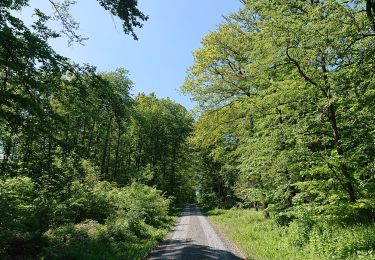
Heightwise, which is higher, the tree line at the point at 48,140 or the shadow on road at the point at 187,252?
the tree line at the point at 48,140

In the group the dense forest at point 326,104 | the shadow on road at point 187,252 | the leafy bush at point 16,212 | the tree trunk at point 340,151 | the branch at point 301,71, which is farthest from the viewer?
the shadow on road at point 187,252

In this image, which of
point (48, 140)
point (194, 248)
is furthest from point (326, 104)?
point (48, 140)

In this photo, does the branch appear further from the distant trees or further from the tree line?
the tree line

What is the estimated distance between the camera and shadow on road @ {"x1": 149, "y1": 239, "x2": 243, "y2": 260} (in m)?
13.1

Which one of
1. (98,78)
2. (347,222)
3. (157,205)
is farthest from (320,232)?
(157,205)

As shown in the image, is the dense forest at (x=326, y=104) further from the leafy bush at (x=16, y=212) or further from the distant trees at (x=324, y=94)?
the leafy bush at (x=16, y=212)

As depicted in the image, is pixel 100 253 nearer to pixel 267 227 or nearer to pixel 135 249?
pixel 135 249

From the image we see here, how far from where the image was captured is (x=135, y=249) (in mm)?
14328

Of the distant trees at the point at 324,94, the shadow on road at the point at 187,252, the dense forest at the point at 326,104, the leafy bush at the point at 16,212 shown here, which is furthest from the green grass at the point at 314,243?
the leafy bush at the point at 16,212

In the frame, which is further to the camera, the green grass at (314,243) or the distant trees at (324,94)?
the distant trees at (324,94)

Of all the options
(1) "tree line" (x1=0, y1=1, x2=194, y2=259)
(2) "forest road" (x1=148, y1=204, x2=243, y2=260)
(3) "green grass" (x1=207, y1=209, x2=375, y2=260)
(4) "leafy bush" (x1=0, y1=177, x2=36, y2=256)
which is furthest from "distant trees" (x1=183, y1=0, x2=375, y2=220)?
(4) "leafy bush" (x1=0, y1=177, x2=36, y2=256)

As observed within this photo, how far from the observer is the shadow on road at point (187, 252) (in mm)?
13148

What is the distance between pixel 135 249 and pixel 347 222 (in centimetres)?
877

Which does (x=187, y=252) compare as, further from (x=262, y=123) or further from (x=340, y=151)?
(x=340, y=151)
